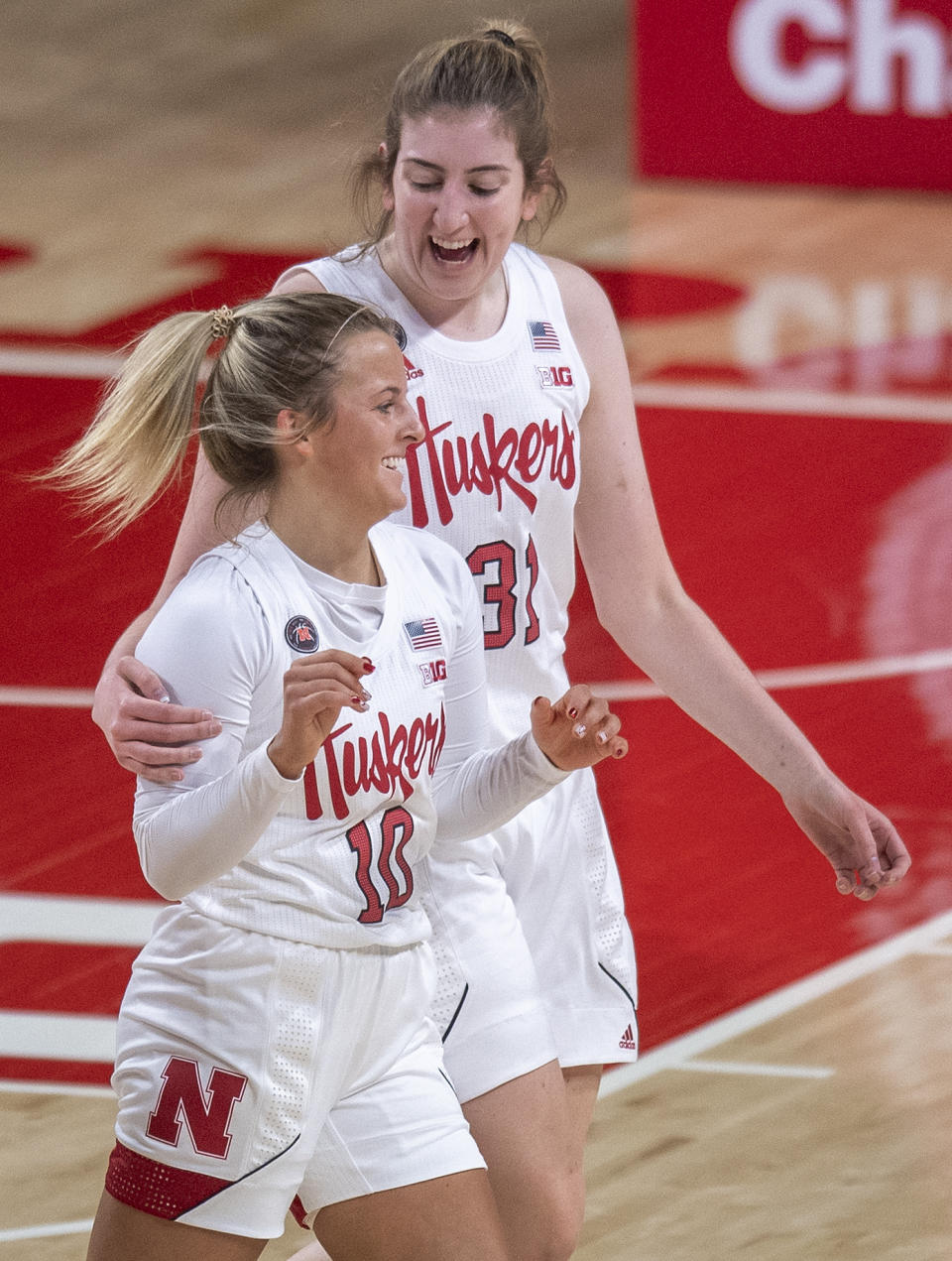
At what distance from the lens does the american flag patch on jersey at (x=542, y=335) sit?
375 cm

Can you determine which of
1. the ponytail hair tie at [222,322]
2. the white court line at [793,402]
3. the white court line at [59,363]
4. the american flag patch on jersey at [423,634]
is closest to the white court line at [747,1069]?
the american flag patch on jersey at [423,634]

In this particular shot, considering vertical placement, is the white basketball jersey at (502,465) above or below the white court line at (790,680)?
above

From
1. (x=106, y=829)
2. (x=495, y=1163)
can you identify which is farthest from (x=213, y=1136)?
(x=106, y=829)

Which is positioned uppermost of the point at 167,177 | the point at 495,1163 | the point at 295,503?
the point at 167,177

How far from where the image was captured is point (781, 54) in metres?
11.8

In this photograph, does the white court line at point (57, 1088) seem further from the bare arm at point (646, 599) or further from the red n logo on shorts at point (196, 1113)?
the red n logo on shorts at point (196, 1113)

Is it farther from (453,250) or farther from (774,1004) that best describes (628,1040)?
(774,1004)

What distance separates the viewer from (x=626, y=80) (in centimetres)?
1440

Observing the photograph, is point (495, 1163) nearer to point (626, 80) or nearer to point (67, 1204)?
point (67, 1204)

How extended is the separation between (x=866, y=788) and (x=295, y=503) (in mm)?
3406

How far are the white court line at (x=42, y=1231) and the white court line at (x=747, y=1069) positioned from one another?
1350 mm

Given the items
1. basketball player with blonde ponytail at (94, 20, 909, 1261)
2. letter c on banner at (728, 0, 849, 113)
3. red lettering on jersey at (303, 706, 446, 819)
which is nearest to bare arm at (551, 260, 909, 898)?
basketball player with blonde ponytail at (94, 20, 909, 1261)

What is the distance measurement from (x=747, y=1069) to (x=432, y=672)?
6.50ft

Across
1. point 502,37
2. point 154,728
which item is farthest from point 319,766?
point 502,37
